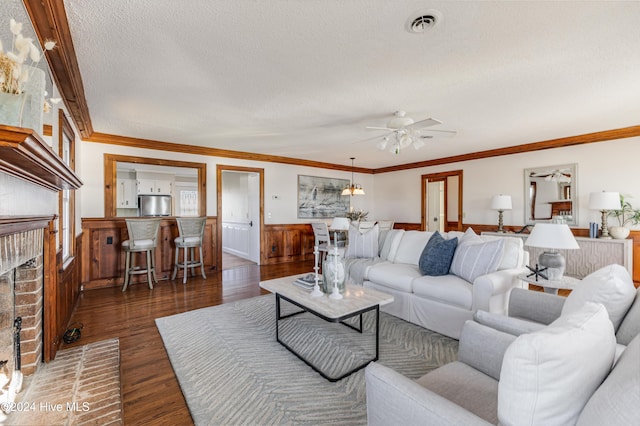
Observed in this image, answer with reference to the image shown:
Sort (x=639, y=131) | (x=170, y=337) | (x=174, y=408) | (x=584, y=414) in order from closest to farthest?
(x=584, y=414)
(x=174, y=408)
(x=170, y=337)
(x=639, y=131)

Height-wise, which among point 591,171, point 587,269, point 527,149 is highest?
point 527,149

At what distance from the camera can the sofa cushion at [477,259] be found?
2625mm

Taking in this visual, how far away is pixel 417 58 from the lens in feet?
7.43

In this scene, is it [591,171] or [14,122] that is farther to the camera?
[591,171]

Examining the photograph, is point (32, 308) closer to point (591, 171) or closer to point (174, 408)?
point (174, 408)

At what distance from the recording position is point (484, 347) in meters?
1.37

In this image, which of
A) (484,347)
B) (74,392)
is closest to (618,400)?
(484,347)

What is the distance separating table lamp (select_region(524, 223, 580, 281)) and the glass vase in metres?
1.59

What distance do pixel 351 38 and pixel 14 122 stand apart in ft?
6.20

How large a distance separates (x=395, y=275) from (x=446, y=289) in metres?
0.58

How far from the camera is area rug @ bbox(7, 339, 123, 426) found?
1.61 metres

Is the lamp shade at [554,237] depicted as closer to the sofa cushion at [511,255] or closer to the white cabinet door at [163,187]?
the sofa cushion at [511,255]

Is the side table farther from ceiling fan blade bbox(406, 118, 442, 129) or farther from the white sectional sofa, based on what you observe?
ceiling fan blade bbox(406, 118, 442, 129)

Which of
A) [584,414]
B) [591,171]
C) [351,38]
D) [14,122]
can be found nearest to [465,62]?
[351,38]
